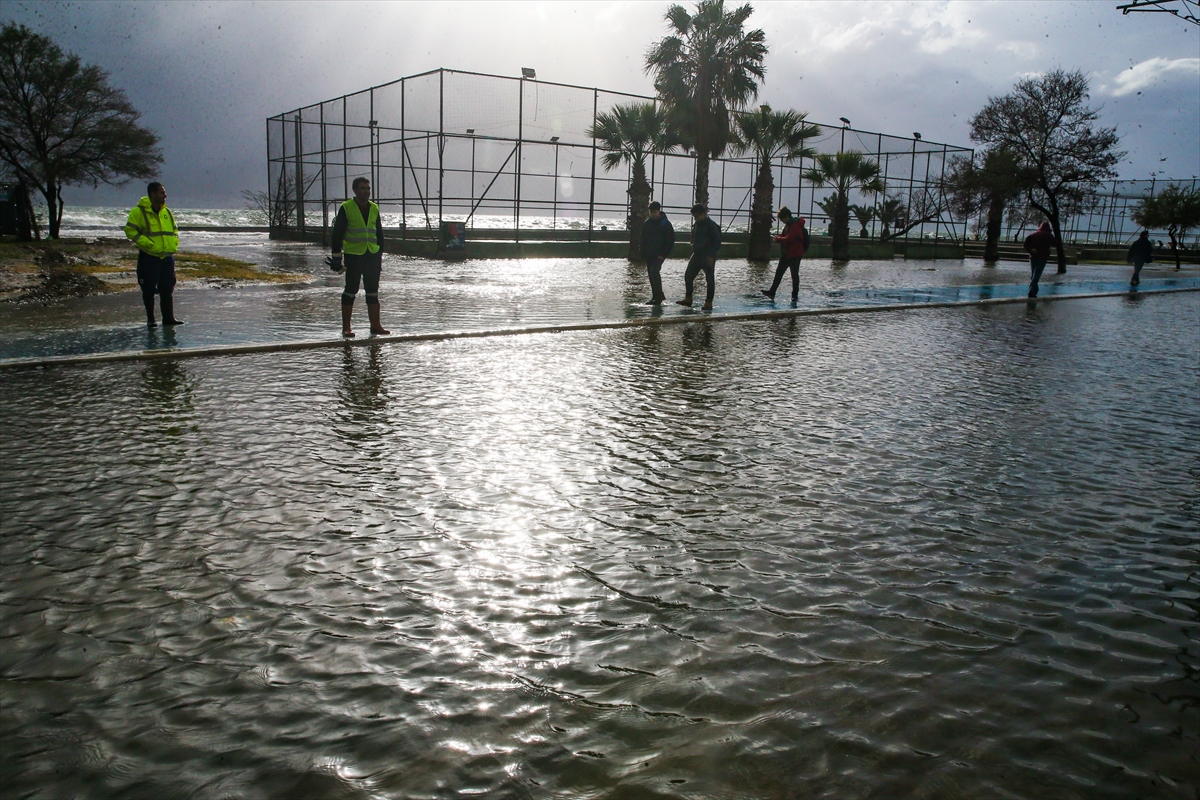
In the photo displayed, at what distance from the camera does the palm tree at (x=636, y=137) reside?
95.9ft

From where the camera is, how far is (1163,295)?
21688mm

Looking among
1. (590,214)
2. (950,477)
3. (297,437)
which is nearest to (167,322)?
(297,437)

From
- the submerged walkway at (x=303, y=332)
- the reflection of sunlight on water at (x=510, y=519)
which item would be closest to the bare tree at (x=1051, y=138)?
the submerged walkway at (x=303, y=332)

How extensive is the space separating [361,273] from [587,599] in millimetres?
7252

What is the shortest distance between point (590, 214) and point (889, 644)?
28.2 m

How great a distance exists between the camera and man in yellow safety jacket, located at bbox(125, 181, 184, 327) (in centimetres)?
969

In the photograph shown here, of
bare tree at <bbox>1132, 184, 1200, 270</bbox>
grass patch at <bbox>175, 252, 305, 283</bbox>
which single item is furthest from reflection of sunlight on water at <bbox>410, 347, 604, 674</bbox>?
bare tree at <bbox>1132, 184, 1200, 270</bbox>

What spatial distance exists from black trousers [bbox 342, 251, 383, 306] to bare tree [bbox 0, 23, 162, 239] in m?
28.2

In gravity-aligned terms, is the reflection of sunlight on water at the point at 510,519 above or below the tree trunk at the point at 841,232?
below

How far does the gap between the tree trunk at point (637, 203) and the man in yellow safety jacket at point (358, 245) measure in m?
18.6

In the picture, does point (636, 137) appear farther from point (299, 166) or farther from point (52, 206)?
point (52, 206)

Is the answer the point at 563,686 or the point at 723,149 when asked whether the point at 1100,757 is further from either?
the point at 723,149

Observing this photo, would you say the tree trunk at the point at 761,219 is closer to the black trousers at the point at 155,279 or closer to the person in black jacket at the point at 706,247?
the person in black jacket at the point at 706,247

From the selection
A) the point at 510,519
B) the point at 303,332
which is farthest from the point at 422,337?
the point at 510,519
